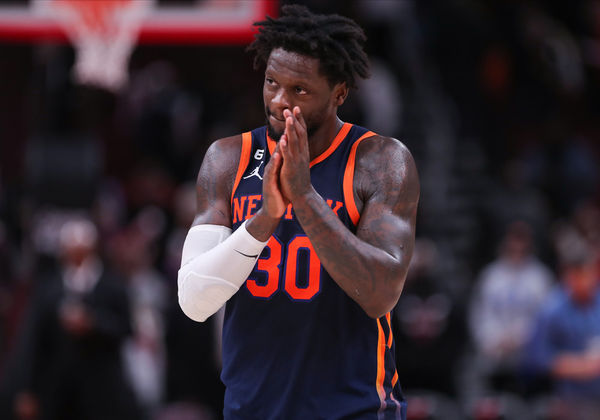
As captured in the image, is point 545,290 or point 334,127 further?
point 545,290

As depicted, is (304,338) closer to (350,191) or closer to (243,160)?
(350,191)

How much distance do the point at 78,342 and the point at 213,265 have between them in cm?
582

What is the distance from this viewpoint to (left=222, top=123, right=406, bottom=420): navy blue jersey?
3566mm

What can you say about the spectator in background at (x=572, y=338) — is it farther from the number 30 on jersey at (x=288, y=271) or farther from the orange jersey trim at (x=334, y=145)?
the number 30 on jersey at (x=288, y=271)

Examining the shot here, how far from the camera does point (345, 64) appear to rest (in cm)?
367

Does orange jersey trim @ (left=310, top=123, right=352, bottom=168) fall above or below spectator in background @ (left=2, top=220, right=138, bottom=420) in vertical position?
above

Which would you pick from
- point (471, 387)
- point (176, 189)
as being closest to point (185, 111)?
point (176, 189)

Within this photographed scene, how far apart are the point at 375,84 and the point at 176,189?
121 inches

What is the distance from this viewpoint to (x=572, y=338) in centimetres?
932

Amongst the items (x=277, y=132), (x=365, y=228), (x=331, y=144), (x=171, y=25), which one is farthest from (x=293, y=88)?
(x=171, y=25)

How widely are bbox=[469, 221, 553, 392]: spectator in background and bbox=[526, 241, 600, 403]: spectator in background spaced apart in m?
0.93

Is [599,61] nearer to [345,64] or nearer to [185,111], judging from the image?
[185,111]

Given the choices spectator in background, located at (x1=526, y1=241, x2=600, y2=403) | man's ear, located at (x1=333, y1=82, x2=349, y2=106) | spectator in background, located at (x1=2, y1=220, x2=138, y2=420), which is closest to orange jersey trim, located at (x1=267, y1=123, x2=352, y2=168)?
man's ear, located at (x1=333, y1=82, x2=349, y2=106)

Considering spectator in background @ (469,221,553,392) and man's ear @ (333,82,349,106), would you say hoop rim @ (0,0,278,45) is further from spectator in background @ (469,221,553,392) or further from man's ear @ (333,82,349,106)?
man's ear @ (333,82,349,106)
